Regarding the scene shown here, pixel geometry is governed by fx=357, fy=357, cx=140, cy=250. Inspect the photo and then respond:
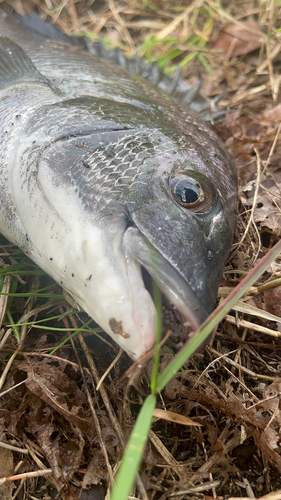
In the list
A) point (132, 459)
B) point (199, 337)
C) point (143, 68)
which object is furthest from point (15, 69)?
→ point (132, 459)

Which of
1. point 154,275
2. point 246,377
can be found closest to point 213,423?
point 246,377

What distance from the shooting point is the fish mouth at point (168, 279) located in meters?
1.50

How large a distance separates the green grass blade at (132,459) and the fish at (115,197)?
0.29 m

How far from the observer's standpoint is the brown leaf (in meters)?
4.27

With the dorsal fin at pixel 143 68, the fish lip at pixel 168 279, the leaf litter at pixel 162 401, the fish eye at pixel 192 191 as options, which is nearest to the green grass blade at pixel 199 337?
the fish lip at pixel 168 279

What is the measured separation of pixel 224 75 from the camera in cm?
422

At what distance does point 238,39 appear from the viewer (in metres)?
4.41

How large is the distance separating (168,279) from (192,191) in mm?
537

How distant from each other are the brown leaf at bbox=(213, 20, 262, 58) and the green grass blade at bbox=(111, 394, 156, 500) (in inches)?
172

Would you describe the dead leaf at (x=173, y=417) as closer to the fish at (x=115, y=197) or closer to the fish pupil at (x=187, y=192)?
the fish at (x=115, y=197)

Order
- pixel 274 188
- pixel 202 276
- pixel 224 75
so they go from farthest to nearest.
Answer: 1. pixel 224 75
2. pixel 274 188
3. pixel 202 276

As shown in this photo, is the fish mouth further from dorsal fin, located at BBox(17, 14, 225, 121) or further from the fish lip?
dorsal fin, located at BBox(17, 14, 225, 121)

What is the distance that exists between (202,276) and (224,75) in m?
3.46

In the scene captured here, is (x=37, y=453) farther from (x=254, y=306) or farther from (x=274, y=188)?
(x=274, y=188)
